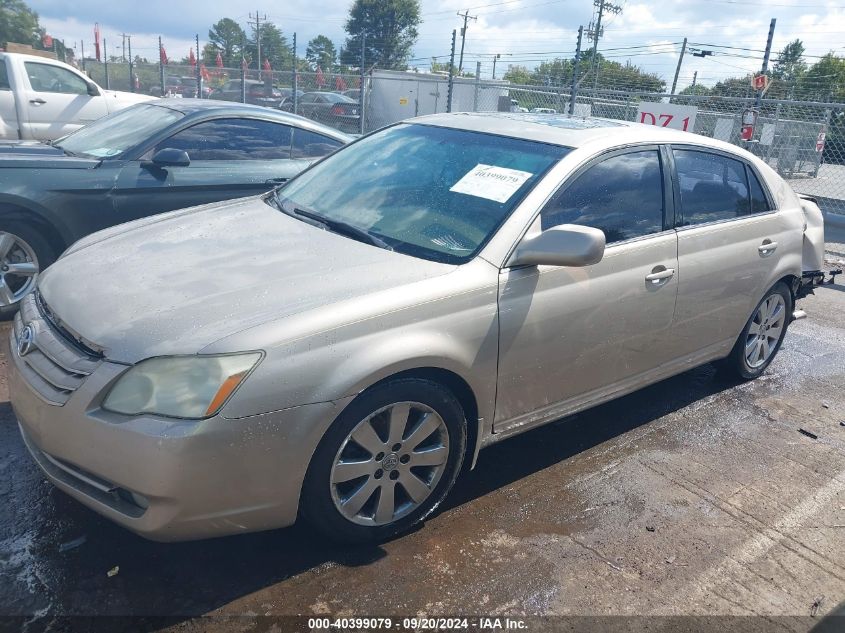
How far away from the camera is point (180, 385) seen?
2.44 meters

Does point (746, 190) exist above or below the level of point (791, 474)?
above

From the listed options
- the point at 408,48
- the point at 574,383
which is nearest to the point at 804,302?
the point at 574,383

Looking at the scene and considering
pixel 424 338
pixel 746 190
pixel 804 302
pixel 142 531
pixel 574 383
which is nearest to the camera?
pixel 142 531

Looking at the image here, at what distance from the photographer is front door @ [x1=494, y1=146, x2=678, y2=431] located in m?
3.20

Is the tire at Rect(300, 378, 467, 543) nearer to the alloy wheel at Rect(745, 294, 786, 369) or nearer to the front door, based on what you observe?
the front door

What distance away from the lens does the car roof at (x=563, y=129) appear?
Result: 3.71 meters

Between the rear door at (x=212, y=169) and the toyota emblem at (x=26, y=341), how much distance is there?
246cm

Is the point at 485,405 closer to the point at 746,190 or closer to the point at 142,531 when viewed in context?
the point at 142,531

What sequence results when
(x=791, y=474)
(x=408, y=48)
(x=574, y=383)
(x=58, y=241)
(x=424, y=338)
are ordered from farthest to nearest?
(x=408, y=48), (x=58, y=241), (x=791, y=474), (x=574, y=383), (x=424, y=338)

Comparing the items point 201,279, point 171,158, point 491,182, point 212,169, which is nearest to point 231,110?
point 212,169

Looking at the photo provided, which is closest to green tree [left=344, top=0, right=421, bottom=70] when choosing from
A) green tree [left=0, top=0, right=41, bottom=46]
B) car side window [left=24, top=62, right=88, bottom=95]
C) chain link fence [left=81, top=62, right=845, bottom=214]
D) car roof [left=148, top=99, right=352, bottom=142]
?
green tree [left=0, top=0, right=41, bottom=46]

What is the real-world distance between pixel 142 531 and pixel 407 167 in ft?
7.00

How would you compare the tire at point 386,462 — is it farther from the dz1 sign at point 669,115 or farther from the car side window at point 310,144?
the dz1 sign at point 669,115

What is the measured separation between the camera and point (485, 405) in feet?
10.3
